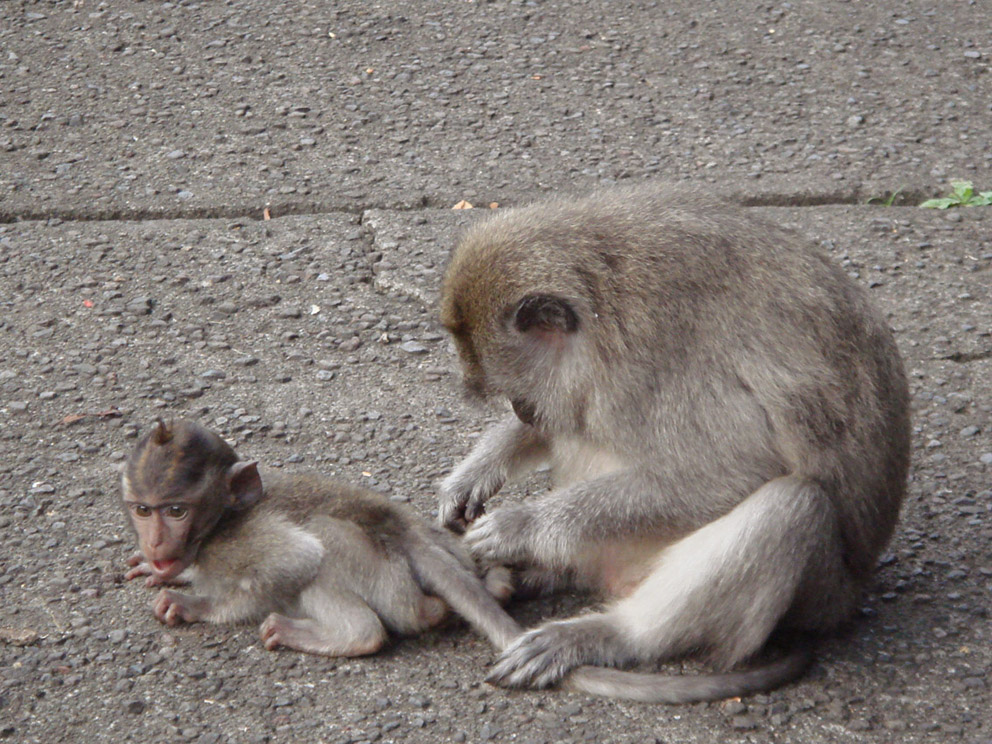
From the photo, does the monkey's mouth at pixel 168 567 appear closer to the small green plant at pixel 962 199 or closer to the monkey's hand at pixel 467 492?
the monkey's hand at pixel 467 492

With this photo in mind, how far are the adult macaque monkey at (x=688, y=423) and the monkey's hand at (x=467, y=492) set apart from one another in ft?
1.23

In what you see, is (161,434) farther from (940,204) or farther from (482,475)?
(940,204)

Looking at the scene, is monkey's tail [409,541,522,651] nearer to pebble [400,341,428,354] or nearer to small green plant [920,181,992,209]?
pebble [400,341,428,354]

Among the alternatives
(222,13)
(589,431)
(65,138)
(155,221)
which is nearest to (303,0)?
(222,13)

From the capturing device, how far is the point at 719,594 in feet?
11.0

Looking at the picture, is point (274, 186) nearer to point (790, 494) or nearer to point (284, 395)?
point (284, 395)

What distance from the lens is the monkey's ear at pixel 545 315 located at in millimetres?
3553

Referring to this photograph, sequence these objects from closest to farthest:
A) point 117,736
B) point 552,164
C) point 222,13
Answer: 1. point 117,736
2. point 552,164
3. point 222,13

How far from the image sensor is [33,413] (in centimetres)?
460

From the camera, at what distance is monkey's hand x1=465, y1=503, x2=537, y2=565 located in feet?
12.2

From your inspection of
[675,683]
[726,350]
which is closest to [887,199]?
[726,350]

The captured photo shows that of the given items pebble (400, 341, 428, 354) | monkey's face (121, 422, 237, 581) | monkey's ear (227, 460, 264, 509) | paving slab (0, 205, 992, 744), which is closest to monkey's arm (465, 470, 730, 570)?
paving slab (0, 205, 992, 744)

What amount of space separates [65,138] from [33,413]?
2.26 meters

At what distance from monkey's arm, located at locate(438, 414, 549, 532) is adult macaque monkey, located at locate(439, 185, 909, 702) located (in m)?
0.38
